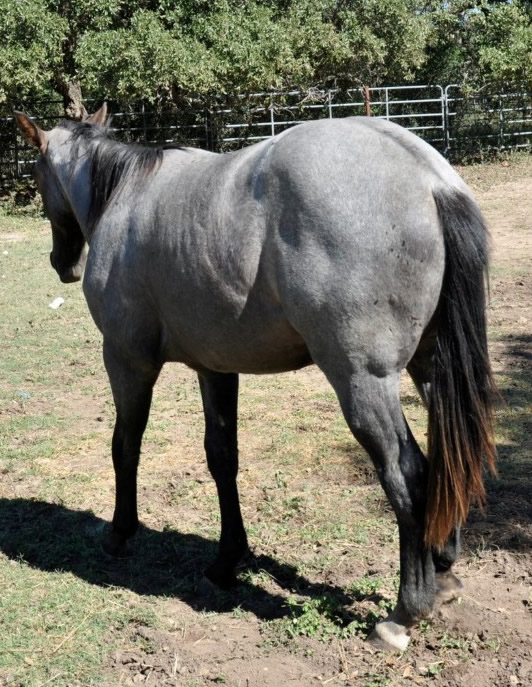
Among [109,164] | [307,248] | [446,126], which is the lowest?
[446,126]

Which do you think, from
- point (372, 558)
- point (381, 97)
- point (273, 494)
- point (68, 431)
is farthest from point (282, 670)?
point (381, 97)

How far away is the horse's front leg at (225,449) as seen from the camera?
3.97 metres

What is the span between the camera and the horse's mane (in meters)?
3.95

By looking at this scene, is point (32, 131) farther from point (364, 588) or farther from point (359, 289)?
point (364, 588)

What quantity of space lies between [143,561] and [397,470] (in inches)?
66.2

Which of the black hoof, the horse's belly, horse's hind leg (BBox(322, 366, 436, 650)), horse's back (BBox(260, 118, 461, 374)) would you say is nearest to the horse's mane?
the horse's belly

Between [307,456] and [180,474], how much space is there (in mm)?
791

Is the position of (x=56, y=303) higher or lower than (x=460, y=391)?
lower

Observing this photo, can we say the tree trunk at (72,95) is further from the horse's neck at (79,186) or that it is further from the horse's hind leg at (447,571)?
the horse's hind leg at (447,571)

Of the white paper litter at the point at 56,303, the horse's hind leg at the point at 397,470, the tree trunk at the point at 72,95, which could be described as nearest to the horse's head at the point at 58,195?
the horse's hind leg at the point at 397,470

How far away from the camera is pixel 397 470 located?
10.1 feet

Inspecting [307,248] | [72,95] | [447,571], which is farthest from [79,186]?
[72,95]

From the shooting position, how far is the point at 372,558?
395 centimetres

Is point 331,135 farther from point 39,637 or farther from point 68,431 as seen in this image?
point 68,431
